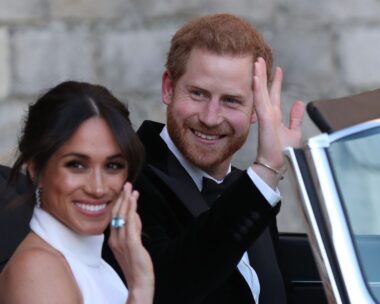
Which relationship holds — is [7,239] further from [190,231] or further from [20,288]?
[20,288]

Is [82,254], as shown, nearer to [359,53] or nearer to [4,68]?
[4,68]

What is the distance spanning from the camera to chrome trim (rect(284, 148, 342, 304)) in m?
3.18

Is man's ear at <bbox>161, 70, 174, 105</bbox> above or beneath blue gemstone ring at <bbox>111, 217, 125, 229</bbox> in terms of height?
above

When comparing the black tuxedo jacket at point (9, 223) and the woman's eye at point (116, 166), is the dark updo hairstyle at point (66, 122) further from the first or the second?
the black tuxedo jacket at point (9, 223)

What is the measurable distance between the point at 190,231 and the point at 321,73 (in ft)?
10.2

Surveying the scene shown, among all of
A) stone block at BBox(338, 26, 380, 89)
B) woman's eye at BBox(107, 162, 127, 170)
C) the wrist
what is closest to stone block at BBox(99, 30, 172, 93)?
stone block at BBox(338, 26, 380, 89)

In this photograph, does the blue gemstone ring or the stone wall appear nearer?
the blue gemstone ring

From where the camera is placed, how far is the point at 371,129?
10.5ft

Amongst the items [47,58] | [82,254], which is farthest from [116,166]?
[47,58]

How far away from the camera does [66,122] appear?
3346 millimetres

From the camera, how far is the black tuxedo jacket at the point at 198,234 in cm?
356

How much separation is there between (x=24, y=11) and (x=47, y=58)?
0.25 m

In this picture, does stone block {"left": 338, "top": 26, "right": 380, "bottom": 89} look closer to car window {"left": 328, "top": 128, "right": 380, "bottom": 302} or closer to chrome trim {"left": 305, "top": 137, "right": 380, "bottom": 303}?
car window {"left": 328, "top": 128, "right": 380, "bottom": 302}

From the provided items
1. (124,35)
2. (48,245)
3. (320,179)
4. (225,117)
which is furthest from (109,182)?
(124,35)
